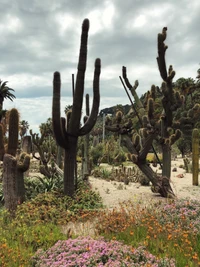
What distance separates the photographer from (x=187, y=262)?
3637 mm

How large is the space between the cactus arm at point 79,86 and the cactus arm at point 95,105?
1.05ft

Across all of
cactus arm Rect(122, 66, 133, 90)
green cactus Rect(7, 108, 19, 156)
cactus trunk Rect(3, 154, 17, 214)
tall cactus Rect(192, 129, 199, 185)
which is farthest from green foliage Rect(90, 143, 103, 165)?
cactus trunk Rect(3, 154, 17, 214)

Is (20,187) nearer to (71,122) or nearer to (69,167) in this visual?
(69,167)

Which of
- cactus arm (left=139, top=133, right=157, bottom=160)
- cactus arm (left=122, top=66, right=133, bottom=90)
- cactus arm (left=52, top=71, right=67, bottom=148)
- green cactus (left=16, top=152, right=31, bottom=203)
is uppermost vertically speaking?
cactus arm (left=122, top=66, right=133, bottom=90)

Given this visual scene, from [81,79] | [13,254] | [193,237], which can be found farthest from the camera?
[81,79]

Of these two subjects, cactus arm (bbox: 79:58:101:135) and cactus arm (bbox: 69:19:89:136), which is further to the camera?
cactus arm (bbox: 79:58:101:135)

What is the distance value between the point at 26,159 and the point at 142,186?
575 cm

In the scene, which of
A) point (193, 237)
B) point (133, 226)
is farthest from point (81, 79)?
point (193, 237)

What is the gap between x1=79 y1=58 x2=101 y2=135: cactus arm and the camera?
822 centimetres

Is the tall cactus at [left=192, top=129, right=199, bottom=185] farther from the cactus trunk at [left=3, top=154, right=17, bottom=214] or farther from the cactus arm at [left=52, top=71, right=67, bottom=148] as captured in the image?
the cactus trunk at [left=3, top=154, right=17, bottom=214]

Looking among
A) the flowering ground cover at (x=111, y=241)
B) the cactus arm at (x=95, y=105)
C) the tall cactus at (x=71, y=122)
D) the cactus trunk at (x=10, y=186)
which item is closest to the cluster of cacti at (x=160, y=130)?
the cactus arm at (x=95, y=105)

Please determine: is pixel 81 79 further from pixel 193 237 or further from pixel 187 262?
pixel 187 262

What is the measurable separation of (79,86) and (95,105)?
0.88 meters

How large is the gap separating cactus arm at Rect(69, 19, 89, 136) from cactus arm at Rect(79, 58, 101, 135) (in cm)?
32
